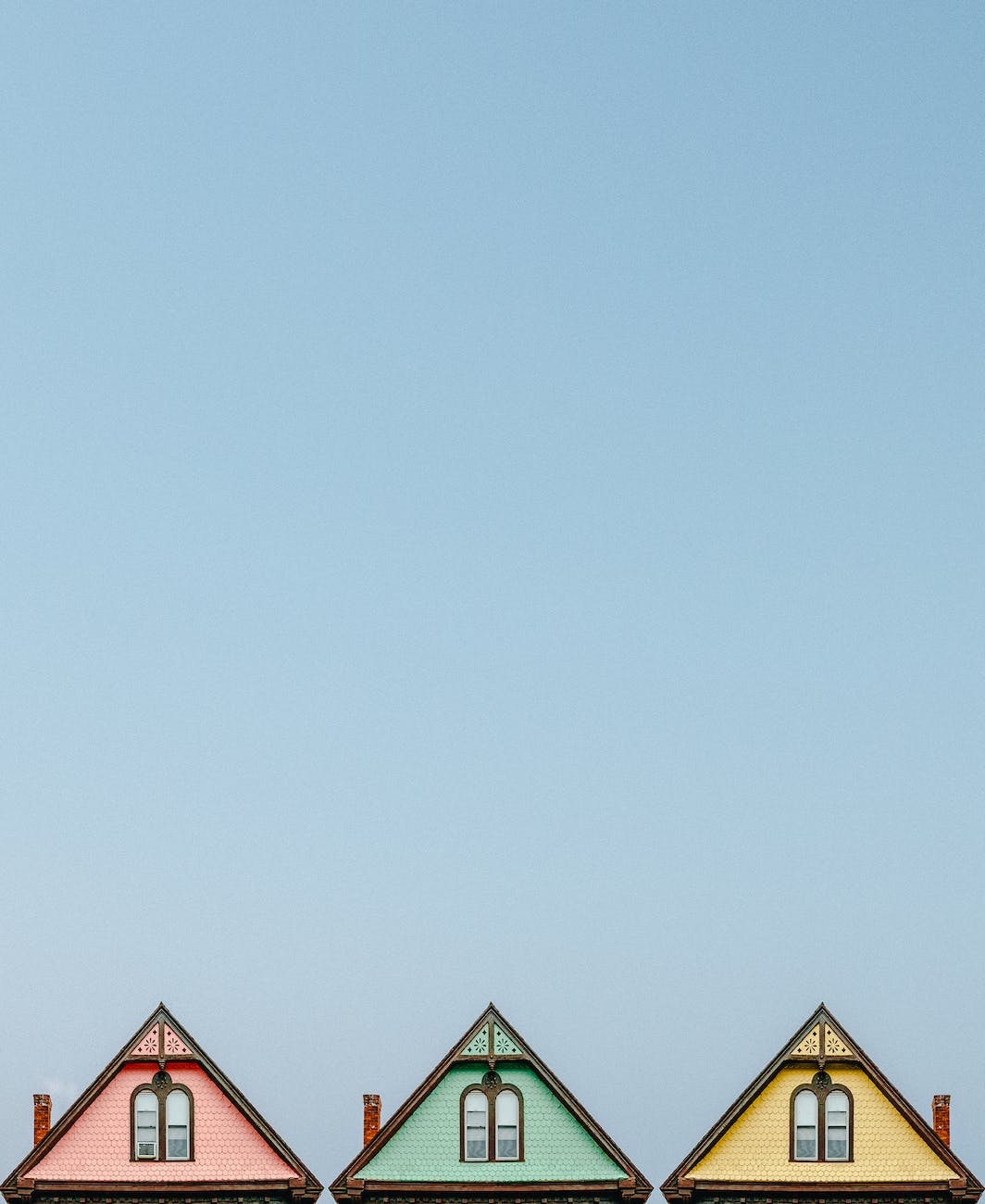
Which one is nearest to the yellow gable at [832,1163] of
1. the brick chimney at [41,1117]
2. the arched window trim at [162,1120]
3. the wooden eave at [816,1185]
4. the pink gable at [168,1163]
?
the wooden eave at [816,1185]

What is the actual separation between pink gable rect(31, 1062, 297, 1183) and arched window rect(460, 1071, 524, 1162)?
177 inches

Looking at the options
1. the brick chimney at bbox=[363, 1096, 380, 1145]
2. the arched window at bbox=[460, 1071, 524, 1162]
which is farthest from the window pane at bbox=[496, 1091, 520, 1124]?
the brick chimney at bbox=[363, 1096, 380, 1145]

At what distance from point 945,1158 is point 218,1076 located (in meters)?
18.1

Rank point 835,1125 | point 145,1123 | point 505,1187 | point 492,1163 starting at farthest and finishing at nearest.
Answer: point 835,1125, point 145,1123, point 492,1163, point 505,1187

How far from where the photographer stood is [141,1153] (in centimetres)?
4897

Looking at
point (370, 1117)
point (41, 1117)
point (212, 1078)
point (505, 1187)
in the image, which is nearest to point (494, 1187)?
point (505, 1187)

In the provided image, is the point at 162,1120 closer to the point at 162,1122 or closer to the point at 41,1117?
the point at 162,1122

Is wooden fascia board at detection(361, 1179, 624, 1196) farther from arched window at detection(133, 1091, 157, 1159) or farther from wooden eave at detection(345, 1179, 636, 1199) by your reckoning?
arched window at detection(133, 1091, 157, 1159)

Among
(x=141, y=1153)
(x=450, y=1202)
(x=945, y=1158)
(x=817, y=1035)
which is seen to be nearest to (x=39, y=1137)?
(x=141, y=1153)

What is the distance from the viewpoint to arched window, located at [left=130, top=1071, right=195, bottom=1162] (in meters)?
49.0

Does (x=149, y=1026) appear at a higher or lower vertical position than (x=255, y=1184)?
higher

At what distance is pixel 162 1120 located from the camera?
161ft

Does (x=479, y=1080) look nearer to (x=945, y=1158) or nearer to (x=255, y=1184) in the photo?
(x=255, y=1184)

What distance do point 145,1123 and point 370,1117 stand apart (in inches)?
220
